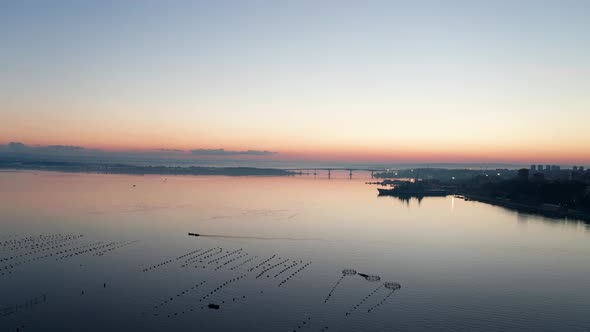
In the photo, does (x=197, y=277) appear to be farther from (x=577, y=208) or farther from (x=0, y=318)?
(x=577, y=208)

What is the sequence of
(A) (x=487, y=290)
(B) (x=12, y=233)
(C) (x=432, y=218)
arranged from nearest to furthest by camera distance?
(A) (x=487, y=290) → (B) (x=12, y=233) → (C) (x=432, y=218)

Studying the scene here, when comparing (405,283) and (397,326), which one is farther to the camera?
(405,283)

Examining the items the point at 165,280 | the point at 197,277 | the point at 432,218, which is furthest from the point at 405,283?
the point at 432,218

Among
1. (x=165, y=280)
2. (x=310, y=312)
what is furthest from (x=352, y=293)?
(x=165, y=280)

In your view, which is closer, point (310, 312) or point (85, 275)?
point (310, 312)

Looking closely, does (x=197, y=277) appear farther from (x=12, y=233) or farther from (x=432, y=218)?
(x=432, y=218)

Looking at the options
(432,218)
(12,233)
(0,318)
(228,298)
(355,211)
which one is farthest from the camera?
(355,211)
